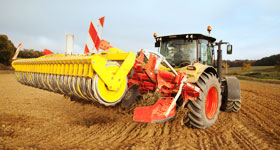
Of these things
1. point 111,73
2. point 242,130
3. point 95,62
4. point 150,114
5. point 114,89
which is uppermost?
point 95,62

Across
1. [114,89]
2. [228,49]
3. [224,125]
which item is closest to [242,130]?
[224,125]

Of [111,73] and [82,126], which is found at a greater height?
[111,73]

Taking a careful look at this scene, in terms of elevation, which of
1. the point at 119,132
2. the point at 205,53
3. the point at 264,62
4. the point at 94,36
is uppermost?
the point at 264,62

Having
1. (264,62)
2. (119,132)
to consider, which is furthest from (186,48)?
(264,62)

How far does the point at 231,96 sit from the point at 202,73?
189cm

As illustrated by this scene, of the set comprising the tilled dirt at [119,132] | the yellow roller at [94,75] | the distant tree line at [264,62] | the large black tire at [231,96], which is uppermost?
the distant tree line at [264,62]

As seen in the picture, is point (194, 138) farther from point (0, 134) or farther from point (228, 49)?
point (0, 134)

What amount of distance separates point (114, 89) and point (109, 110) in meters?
2.12

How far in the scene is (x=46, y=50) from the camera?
16.6 ft

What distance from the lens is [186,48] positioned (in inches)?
172

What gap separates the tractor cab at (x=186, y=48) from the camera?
14.1 ft

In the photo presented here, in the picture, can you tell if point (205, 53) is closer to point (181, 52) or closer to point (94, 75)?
point (181, 52)

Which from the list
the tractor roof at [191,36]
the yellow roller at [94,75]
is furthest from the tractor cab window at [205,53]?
the yellow roller at [94,75]

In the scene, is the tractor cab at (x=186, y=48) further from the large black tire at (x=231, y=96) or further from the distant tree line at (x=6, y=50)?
the distant tree line at (x=6, y=50)
